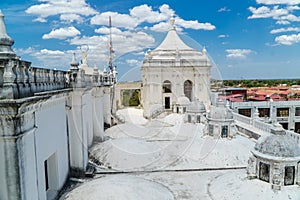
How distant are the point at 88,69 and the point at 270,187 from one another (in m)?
18.6

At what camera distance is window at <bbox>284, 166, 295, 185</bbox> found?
9625 mm

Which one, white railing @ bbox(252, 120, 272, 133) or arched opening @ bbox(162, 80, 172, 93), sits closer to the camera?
white railing @ bbox(252, 120, 272, 133)

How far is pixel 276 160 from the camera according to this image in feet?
31.5

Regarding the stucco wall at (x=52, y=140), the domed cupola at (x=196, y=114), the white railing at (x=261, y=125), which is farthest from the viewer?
the domed cupola at (x=196, y=114)

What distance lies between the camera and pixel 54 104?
439 inches

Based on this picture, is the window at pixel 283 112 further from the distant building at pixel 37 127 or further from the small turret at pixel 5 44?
the small turret at pixel 5 44

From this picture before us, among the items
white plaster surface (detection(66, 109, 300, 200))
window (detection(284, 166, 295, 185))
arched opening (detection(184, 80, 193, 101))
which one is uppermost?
arched opening (detection(184, 80, 193, 101))

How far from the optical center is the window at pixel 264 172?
9844mm

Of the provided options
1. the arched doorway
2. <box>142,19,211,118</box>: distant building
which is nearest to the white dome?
<box>142,19,211,118</box>: distant building

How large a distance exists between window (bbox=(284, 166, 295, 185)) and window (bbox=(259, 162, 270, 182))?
562 mm

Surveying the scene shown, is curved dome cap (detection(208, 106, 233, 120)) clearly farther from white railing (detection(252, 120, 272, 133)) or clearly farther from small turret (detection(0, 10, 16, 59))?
small turret (detection(0, 10, 16, 59))

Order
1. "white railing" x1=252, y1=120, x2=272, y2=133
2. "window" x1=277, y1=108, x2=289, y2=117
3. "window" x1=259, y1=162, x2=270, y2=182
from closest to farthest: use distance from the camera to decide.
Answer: "window" x1=259, y1=162, x2=270, y2=182, "white railing" x1=252, y1=120, x2=272, y2=133, "window" x1=277, y1=108, x2=289, y2=117

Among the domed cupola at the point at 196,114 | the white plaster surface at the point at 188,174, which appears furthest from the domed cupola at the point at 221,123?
the domed cupola at the point at 196,114

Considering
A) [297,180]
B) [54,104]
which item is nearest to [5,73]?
[54,104]
